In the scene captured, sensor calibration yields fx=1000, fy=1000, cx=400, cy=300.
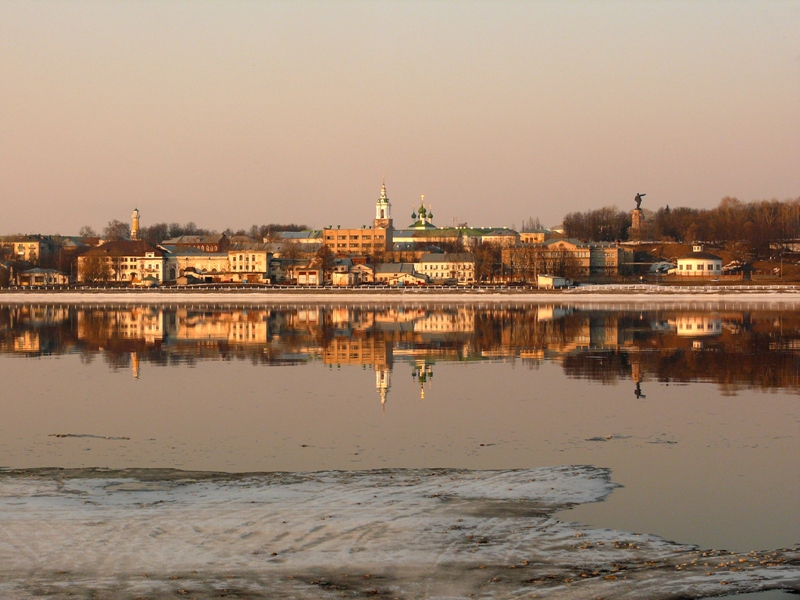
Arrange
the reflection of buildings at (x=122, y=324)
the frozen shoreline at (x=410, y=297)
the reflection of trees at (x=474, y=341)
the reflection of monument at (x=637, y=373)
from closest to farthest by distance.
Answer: the reflection of monument at (x=637, y=373) < the reflection of trees at (x=474, y=341) < the reflection of buildings at (x=122, y=324) < the frozen shoreline at (x=410, y=297)

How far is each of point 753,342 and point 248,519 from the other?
83.2ft

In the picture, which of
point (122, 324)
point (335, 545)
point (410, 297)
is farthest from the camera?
point (410, 297)

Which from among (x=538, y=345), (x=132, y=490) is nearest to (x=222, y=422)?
(x=132, y=490)

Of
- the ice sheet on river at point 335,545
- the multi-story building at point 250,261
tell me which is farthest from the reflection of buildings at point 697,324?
the multi-story building at point 250,261

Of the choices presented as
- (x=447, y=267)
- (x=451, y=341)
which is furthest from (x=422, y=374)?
(x=447, y=267)

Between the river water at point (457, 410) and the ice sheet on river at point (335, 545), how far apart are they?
82 cm

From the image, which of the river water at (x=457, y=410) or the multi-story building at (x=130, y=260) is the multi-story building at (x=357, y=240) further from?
the river water at (x=457, y=410)

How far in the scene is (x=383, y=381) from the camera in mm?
21453

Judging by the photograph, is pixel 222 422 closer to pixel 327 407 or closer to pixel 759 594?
pixel 327 407

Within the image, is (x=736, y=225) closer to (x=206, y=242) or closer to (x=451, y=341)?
(x=206, y=242)

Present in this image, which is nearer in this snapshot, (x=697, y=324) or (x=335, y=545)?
(x=335, y=545)

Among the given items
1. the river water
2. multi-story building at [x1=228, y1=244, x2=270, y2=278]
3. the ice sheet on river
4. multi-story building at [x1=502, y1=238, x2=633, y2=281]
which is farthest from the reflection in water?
multi-story building at [x1=228, y1=244, x2=270, y2=278]

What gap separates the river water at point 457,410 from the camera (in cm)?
1166

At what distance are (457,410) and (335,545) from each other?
8576 mm
